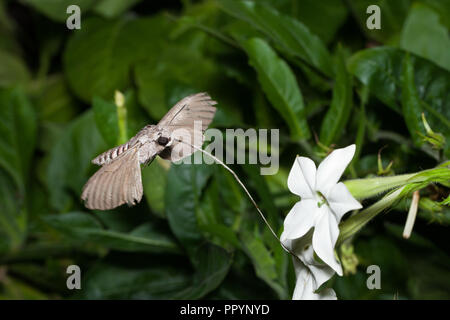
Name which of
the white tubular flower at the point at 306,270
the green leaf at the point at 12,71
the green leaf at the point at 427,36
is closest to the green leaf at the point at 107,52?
the green leaf at the point at 12,71

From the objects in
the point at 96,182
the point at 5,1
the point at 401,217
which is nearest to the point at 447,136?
the point at 401,217

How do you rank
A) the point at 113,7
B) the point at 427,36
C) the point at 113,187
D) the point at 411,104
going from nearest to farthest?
1. the point at 113,187
2. the point at 411,104
3. the point at 427,36
4. the point at 113,7

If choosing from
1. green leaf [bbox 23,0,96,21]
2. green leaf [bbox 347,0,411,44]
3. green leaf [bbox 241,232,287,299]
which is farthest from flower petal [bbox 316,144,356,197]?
green leaf [bbox 23,0,96,21]

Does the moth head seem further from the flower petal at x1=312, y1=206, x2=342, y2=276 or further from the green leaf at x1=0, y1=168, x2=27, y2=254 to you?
the green leaf at x1=0, y1=168, x2=27, y2=254

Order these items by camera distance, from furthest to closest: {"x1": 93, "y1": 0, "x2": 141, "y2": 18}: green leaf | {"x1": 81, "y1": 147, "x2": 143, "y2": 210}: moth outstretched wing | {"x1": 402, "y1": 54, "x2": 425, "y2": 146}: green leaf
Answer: {"x1": 93, "y1": 0, "x2": 141, "y2": 18}: green leaf < {"x1": 402, "y1": 54, "x2": 425, "y2": 146}: green leaf < {"x1": 81, "y1": 147, "x2": 143, "y2": 210}: moth outstretched wing

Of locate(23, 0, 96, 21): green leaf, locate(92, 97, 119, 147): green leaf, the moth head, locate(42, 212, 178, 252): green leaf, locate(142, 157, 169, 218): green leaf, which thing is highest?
locate(23, 0, 96, 21): green leaf

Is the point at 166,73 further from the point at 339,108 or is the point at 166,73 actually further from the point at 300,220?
the point at 300,220

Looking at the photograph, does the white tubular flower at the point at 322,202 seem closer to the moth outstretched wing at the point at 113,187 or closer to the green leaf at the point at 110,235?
the moth outstretched wing at the point at 113,187

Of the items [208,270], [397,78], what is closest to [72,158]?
[208,270]
